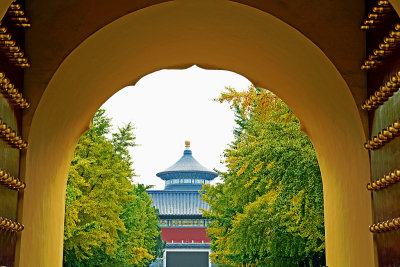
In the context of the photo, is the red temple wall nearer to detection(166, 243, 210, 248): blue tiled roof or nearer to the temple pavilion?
the temple pavilion

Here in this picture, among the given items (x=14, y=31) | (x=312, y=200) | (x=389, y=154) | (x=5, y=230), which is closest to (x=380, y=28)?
(x=389, y=154)

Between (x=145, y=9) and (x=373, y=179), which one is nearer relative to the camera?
(x=373, y=179)

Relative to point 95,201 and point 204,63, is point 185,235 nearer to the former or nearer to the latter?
point 95,201

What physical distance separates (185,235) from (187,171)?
1023 cm

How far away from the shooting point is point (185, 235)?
5312 cm

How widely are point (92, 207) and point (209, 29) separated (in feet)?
44.8

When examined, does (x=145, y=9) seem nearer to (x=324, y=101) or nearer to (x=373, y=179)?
(x=324, y=101)

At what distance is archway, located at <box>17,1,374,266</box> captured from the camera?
5820mm

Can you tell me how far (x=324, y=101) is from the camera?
6.50 metres

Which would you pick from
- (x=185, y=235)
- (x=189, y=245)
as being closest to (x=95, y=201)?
(x=189, y=245)

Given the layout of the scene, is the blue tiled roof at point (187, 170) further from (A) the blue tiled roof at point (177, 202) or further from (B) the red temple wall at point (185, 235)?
(B) the red temple wall at point (185, 235)

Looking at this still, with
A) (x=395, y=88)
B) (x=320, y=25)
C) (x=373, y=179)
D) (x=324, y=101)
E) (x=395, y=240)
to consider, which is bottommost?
(x=395, y=240)

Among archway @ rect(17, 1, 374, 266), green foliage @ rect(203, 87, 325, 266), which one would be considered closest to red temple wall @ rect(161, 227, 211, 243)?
green foliage @ rect(203, 87, 325, 266)

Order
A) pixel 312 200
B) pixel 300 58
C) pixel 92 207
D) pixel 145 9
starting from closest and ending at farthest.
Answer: pixel 145 9
pixel 300 58
pixel 312 200
pixel 92 207
